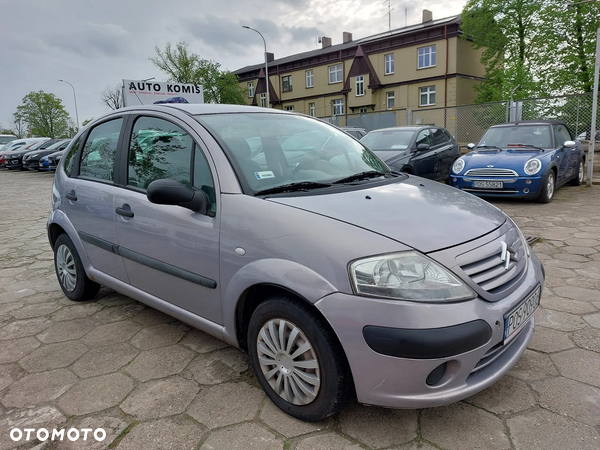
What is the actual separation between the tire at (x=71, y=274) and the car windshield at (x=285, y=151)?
183 centimetres

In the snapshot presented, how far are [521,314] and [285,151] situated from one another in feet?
5.22

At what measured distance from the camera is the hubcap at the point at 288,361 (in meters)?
2.03

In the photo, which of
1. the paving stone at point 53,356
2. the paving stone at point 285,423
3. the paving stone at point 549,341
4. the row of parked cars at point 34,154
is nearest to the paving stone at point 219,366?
the paving stone at point 285,423

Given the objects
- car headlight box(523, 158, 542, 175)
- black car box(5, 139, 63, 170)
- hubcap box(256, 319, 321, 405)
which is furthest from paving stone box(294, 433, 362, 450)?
black car box(5, 139, 63, 170)

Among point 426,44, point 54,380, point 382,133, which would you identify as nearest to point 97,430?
point 54,380

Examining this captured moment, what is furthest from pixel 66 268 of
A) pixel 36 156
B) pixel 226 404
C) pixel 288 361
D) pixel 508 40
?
pixel 508 40

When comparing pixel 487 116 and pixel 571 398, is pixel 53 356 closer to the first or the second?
pixel 571 398

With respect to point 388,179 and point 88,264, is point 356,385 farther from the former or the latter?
point 88,264

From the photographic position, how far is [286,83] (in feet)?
141

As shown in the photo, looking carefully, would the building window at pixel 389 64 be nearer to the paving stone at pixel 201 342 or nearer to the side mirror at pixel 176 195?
the paving stone at pixel 201 342

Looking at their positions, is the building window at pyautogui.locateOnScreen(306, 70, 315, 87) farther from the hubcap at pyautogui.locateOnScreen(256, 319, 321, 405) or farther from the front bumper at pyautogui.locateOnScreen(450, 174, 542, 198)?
the hubcap at pyautogui.locateOnScreen(256, 319, 321, 405)

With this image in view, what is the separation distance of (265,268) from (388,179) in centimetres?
118

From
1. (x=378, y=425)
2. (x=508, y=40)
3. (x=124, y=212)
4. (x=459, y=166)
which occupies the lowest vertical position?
(x=378, y=425)

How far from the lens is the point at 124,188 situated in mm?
3008
